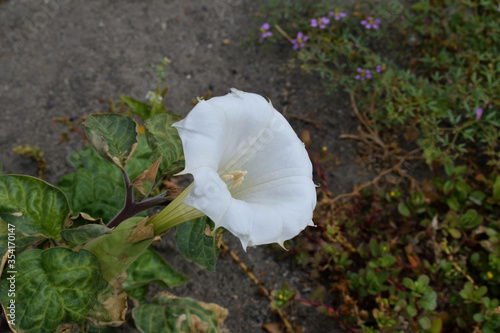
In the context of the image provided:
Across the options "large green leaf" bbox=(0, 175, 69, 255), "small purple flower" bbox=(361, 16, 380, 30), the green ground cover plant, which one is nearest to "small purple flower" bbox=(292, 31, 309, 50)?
the green ground cover plant

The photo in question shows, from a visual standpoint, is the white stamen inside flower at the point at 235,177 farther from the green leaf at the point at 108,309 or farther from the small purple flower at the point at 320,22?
the small purple flower at the point at 320,22

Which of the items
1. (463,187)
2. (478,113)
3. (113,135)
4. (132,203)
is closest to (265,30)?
(478,113)

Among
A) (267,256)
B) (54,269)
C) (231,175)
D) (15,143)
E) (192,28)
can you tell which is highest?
(231,175)

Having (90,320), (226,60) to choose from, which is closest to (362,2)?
(226,60)

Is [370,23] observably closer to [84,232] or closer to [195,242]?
[195,242]

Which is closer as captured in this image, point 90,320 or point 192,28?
point 90,320

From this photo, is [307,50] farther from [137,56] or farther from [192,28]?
[137,56]
